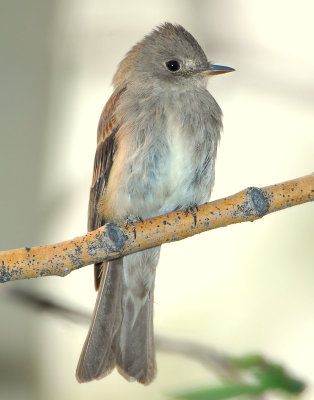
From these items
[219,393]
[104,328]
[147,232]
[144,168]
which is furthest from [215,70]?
[219,393]

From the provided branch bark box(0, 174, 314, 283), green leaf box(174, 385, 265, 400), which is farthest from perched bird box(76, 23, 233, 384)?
green leaf box(174, 385, 265, 400)

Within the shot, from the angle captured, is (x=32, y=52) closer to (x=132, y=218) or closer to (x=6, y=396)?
(x=132, y=218)

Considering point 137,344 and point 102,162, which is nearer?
point 137,344

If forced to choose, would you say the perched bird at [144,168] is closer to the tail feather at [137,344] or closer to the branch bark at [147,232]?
the tail feather at [137,344]

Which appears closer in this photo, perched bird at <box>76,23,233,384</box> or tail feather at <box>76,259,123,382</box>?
tail feather at <box>76,259,123,382</box>

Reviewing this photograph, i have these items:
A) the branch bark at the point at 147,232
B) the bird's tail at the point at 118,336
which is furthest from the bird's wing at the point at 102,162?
the branch bark at the point at 147,232

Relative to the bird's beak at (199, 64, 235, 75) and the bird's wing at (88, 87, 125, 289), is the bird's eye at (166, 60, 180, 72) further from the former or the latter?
the bird's wing at (88, 87, 125, 289)

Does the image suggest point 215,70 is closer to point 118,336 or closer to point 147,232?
point 147,232
